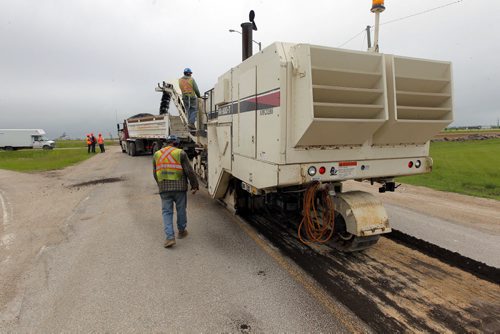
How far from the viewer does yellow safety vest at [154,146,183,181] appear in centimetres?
493

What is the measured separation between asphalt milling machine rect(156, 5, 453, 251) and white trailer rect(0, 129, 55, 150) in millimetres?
42818

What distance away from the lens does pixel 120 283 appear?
12.1ft

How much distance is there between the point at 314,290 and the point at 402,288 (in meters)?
1.00

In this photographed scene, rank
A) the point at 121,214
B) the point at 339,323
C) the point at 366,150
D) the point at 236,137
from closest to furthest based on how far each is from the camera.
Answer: the point at 339,323 < the point at 366,150 < the point at 236,137 < the point at 121,214

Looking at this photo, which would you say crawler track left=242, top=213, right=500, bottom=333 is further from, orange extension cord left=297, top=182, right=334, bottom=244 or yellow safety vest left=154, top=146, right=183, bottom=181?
yellow safety vest left=154, top=146, right=183, bottom=181

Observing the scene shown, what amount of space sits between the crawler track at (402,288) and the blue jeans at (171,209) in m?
1.64

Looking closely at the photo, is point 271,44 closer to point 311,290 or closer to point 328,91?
point 328,91

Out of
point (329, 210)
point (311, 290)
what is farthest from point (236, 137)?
point (311, 290)

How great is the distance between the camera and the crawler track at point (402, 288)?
2.89 meters

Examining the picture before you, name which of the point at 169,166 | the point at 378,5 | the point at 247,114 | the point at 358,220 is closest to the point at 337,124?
the point at 358,220

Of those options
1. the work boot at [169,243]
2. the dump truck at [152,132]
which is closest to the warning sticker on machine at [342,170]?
the work boot at [169,243]

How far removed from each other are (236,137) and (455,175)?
32.0 ft

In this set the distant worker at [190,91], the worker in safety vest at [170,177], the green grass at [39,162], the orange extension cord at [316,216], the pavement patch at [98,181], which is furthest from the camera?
the green grass at [39,162]

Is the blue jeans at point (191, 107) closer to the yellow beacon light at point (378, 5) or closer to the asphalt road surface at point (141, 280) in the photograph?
the asphalt road surface at point (141, 280)
